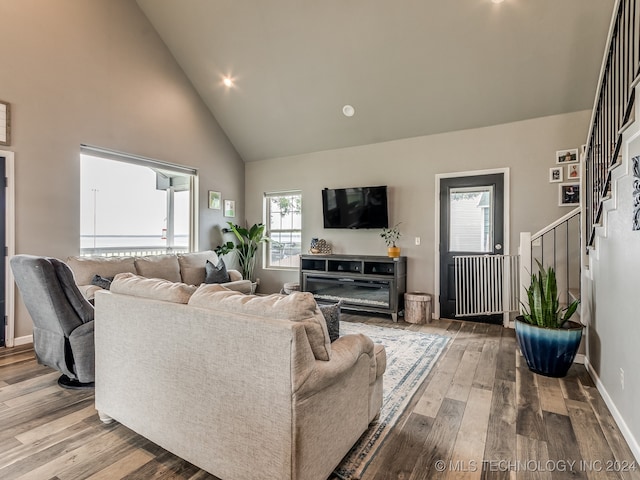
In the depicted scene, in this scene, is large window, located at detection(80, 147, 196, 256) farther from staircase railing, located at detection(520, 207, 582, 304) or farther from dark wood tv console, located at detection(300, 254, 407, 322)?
staircase railing, located at detection(520, 207, 582, 304)

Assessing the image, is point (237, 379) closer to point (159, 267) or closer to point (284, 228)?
point (159, 267)

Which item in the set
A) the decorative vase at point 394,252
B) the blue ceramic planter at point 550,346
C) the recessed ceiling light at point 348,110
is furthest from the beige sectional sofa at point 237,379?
the recessed ceiling light at point 348,110

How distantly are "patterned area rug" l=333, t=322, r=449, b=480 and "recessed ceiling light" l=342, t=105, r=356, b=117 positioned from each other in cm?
315

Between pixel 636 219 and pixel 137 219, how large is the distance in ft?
18.6

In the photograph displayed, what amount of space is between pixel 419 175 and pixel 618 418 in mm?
3687

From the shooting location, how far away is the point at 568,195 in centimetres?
413

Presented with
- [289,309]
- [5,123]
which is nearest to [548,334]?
[289,309]

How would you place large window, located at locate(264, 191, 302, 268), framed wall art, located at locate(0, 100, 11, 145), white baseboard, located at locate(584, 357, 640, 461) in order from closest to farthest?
1. white baseboard, located at locate(584, 357, 640, 461)
2. framed wall art, located at locate(0, 100, 11, 145)
3. large window, located at locate(264, 191, 302, 268)

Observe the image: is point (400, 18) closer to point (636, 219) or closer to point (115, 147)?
point (636, 219)

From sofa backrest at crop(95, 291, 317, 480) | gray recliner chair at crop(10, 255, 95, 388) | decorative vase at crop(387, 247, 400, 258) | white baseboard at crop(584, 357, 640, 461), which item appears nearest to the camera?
sofa backrest at crop(95, 291, 317, 480)

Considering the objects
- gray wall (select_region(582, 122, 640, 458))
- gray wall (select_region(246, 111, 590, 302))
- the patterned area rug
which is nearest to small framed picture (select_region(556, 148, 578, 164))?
gray wall (select_region(246, 111, 590, 302))

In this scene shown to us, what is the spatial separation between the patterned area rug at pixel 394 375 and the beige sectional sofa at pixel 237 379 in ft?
0.29

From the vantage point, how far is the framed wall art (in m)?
3.48

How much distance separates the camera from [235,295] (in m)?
1.62
